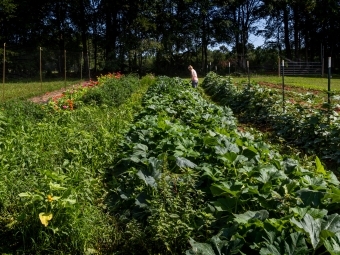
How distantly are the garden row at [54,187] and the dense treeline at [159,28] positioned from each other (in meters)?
25.8

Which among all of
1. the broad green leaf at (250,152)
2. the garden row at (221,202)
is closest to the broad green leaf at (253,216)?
the garden row at (221,202)

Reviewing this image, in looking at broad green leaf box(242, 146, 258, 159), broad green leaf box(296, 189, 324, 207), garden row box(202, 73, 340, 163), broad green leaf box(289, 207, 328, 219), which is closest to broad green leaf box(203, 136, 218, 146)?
broad green leaf box(242, 146, 258, 159)

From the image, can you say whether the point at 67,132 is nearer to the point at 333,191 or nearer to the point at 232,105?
the point at 333,191

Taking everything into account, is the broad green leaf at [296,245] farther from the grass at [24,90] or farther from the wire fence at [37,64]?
the wire fence at [37,64]

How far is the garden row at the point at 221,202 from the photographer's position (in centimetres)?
254

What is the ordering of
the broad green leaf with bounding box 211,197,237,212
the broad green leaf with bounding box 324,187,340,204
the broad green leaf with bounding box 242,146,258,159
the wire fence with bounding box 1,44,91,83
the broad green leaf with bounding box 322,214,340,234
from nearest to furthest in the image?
the broad green leaf with bounding box 322,214,340,234
the broad green leaf with bounding box 324,187,340,204
the broad green leaf with bounding box 211,197,237,212
the broad green leaf with bounding box 242,146,258,159
the wire fence with bounding box 1,44,91,83

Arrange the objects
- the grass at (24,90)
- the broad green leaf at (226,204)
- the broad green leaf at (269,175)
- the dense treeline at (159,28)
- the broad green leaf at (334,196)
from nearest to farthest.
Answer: the broad green leaf at (334,196), the broad green leaf at (226,204), the broad green leaf at (269,175), the grass at (24,90), the dense treeline at (159,28)

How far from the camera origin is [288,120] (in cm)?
785

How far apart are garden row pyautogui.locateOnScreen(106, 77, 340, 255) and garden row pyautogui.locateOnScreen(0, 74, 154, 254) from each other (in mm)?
263

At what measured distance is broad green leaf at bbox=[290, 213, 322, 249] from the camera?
2434mm

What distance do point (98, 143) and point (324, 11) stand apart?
3843cm

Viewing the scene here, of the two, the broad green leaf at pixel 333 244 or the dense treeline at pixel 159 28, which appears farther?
the dense treeline at pixel 159 28

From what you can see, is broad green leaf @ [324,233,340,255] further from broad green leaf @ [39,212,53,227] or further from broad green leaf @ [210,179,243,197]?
broad green leaf @ [39,212,53,227]

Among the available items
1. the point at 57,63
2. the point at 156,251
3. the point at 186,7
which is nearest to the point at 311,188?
the point at 156,251
